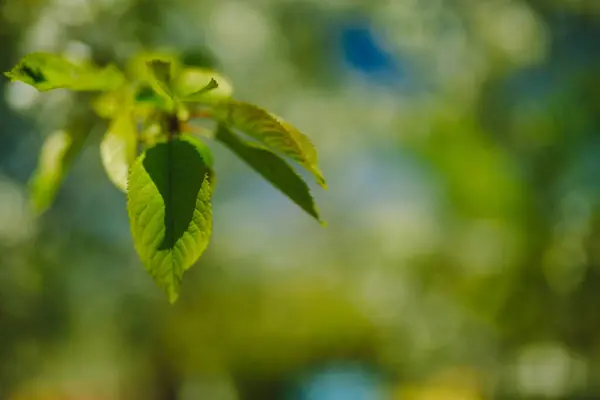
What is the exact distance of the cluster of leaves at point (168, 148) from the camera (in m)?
0.32

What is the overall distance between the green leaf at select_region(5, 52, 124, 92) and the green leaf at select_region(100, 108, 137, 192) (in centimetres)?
4

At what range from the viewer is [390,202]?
394cm

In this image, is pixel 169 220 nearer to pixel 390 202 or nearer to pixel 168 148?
pixel 168 148

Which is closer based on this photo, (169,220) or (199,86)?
(169,220)

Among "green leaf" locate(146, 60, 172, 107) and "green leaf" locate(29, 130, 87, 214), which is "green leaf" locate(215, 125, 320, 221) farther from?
"green leaf" locate(29, 130, 87, 214)

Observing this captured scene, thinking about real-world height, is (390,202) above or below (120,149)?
above

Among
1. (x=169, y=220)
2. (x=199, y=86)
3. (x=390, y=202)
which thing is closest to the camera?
(x=169, y=220)

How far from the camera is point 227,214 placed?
3.74 meters

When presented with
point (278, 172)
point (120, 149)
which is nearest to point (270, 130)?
point (278, 172)

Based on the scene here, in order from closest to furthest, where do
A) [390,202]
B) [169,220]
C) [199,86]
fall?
[169,220]
[199,86]
[390,202]

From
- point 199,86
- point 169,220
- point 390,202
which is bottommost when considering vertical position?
point 169,220

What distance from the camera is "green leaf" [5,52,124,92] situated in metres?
0.37

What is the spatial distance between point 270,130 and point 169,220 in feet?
0.29

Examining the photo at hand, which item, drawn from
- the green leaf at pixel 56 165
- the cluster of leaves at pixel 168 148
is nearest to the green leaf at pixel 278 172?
the cluster of leaves at pixel 168 148
